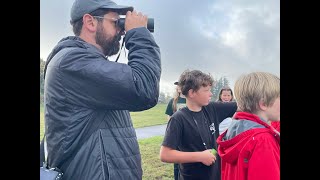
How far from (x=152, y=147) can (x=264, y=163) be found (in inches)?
15.1

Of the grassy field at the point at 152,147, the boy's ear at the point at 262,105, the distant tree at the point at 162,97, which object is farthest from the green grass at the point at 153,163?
the boy's ear at the point at 262,105

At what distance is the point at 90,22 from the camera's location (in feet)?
3.85

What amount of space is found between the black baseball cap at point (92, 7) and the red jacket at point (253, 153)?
1.77ft

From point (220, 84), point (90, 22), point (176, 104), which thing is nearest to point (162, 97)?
point (176, 104)

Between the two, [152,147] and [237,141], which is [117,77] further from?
[237,141]

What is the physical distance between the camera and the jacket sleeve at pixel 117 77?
107 centimetres

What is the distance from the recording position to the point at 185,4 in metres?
1.34

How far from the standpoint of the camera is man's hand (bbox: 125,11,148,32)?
3.76 feet

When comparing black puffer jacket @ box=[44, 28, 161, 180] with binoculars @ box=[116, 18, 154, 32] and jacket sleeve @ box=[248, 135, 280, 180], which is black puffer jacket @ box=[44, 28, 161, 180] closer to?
binoculars @ box=[116, 18, 154, 32]

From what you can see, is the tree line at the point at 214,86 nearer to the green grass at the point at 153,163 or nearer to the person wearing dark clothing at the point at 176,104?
the person wearing dark clothing at the point at 176,104
